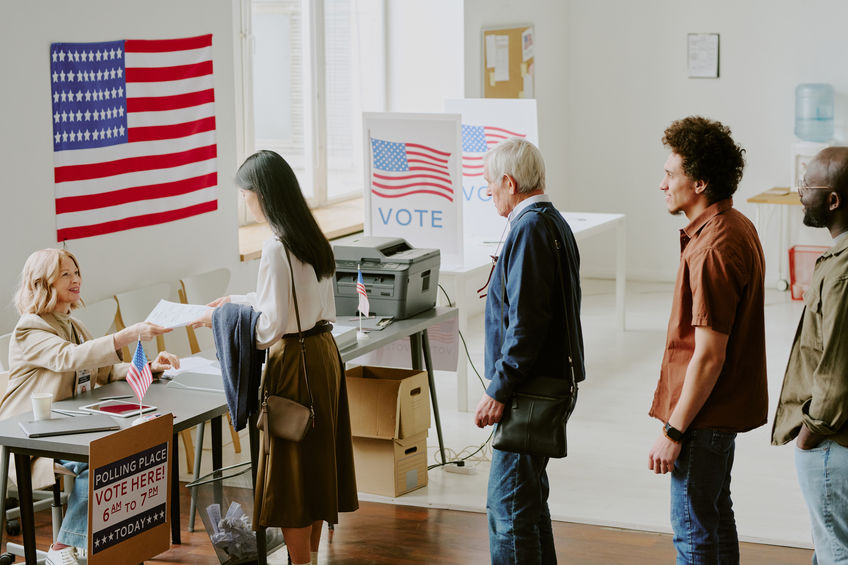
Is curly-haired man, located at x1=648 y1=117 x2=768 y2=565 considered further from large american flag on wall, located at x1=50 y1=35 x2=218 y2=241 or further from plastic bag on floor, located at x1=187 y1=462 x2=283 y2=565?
large american flag on wall, located at x1=50 y1=35 x2=218 y2=241

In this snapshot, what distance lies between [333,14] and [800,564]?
16.9ft

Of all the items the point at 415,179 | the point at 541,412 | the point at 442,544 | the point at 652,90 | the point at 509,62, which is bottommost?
the point at 442,544

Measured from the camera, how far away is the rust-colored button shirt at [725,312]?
254 centimetres

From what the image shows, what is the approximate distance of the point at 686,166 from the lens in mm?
2625

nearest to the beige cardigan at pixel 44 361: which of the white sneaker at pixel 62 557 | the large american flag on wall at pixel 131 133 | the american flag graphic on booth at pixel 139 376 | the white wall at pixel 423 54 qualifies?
the american flag graphic on booth at pixel 139 376

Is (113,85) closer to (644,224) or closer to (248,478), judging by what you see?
(248,478)

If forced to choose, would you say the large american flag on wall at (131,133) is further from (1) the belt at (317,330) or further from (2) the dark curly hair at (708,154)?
(2) the dark curly hair at (708,154)

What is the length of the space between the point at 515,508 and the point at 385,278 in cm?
185

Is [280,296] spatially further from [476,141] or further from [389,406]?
[476,141]

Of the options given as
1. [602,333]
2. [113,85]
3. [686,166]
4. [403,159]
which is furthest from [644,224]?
[686,166]

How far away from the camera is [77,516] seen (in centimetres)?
344

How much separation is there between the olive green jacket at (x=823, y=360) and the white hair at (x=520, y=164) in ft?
2.66

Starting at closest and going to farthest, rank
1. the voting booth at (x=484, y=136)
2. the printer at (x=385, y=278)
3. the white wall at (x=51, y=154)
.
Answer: the white wall at (x=51, y=154)
the printer at (x=385, y=278)
the voting booth at (x=484, y=136)

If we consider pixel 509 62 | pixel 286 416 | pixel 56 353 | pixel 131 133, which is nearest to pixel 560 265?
pixel 286 416
